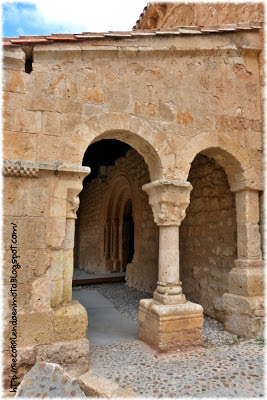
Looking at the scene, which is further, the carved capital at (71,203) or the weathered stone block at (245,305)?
the weathered stone block at (245,305)

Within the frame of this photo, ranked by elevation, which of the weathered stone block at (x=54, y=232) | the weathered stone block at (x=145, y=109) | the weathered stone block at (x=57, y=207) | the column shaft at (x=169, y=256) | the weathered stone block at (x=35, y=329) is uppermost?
the weathered stone block at (x=145, y=109)

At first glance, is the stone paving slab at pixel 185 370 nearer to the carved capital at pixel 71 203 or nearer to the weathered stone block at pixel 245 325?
the weathered stone block at pixel 245 325

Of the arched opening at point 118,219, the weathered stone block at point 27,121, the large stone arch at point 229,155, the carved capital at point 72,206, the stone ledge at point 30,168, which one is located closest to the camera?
the stone ledge at point 30,168

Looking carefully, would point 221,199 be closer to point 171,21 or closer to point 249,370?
point 249,370

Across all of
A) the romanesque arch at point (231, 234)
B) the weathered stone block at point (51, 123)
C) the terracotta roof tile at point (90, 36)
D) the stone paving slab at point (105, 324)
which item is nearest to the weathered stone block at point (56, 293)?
the stone paving slab at point (105, 324)

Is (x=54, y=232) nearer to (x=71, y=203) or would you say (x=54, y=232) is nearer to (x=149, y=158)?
(x=71, y=203)

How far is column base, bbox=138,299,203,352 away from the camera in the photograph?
338cm

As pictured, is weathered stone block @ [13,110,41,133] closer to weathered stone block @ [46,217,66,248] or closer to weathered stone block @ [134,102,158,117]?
weathered stone block @ [46,217,66,248]

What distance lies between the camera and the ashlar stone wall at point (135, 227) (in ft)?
21.6

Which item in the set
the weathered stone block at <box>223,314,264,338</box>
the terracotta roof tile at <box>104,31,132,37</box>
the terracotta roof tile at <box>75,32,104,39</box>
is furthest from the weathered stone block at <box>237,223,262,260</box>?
the terracotta roof tile at <box>75,32,104,39</box>

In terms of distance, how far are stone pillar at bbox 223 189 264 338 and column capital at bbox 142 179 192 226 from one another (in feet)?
3.26

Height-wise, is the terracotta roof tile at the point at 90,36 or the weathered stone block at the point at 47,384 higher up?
the terracotta roof tile at the point at 90,36

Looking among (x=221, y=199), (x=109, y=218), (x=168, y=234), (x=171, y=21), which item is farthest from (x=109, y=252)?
(x=171, y=21)

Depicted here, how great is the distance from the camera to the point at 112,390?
2.66 metres
